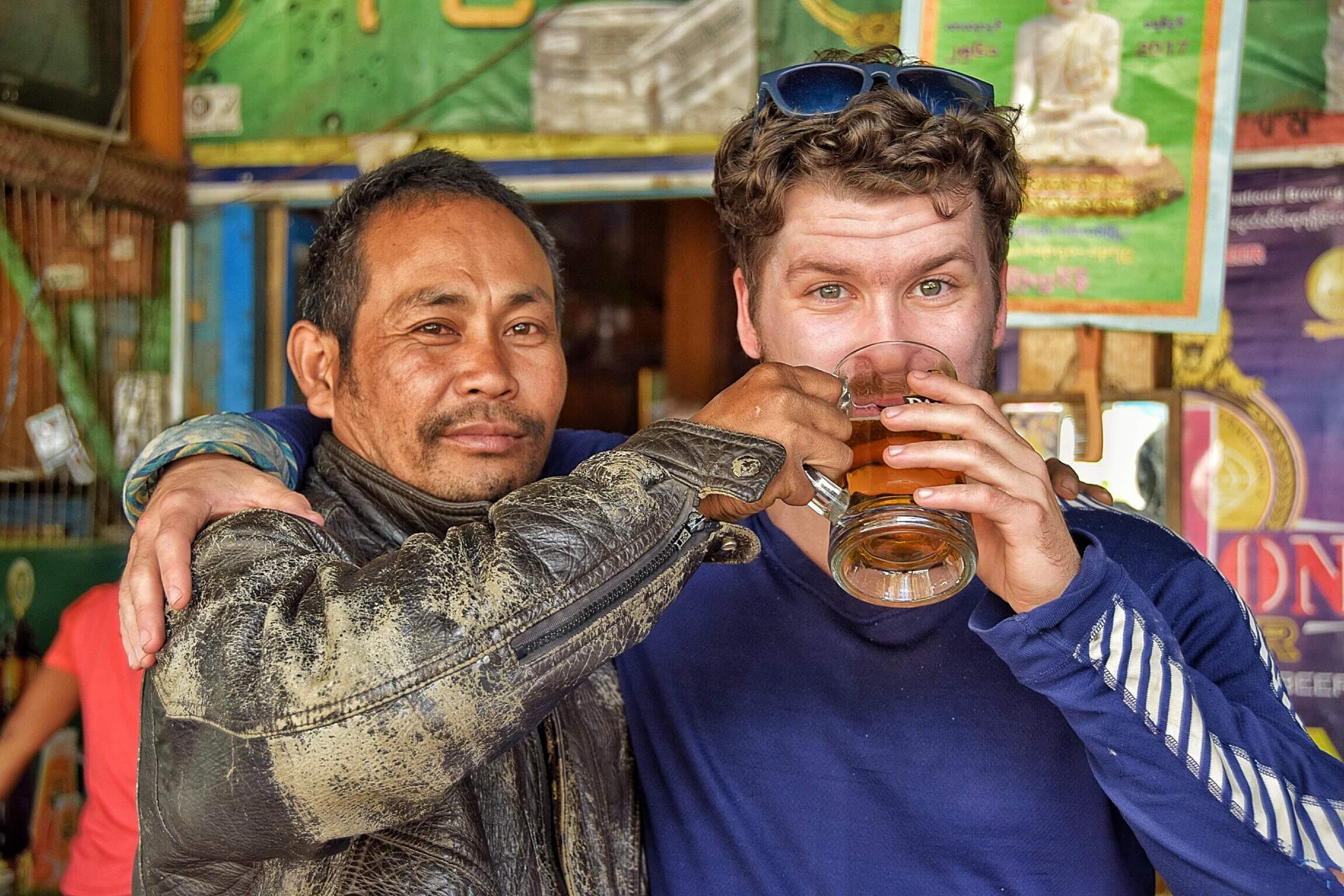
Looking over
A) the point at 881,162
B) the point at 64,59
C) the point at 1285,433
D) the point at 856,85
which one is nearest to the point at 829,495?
the point at 881,162

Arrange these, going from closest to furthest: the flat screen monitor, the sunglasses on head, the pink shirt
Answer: the sunglasses on head, the pink shirt, the flat screen monitor

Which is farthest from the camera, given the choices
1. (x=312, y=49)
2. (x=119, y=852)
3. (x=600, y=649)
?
(x=312, y=49)

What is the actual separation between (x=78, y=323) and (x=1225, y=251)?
3790 mm

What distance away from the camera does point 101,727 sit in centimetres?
273

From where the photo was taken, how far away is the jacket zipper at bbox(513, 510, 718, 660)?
994 millimetres

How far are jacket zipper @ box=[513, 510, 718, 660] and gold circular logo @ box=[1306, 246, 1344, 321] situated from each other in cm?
258

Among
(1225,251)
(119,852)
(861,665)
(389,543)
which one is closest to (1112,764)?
(861,665)

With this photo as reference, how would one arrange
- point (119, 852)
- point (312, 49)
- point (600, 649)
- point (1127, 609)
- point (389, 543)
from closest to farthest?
point (600, 649), point (1127, 609), point (389, 543), point (119, 852), point (312, 49)

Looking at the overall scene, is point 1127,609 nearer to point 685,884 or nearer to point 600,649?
point 600,649

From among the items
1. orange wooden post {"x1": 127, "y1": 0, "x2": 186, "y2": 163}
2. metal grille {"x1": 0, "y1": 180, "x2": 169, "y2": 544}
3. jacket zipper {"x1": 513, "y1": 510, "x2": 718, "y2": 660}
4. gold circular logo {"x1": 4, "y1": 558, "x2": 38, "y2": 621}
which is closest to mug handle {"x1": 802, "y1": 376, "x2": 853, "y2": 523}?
jacket zipper {"x1": 513, "y1": 510, "x2": 718, "y2": 660}

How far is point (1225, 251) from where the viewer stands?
292 cm

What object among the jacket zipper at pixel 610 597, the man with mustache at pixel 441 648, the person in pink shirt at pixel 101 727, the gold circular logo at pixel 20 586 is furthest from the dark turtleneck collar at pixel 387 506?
the gold circular logo at pixel 20 586

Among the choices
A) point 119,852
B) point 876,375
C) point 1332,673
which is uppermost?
point 876,375

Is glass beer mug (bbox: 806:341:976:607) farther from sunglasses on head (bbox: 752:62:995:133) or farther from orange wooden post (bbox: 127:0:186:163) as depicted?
orange wooden post (bbox: 127:0:186:163)
